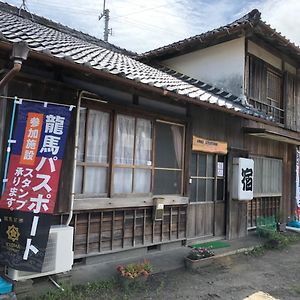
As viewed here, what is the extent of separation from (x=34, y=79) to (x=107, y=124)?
176cm

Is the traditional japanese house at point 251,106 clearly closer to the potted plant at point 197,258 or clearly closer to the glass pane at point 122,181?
the potted plant at point 197,258

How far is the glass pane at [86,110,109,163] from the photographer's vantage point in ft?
21.4

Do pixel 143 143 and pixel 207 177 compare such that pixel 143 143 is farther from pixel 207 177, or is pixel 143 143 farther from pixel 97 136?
pixel 207 177

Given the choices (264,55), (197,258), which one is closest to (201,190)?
(197,258)

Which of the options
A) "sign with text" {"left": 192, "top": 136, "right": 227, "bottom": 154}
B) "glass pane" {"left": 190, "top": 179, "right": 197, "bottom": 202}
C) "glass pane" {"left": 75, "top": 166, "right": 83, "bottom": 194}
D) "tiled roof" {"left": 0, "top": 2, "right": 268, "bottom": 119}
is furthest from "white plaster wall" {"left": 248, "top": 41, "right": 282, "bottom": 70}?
"glass pane" {"left": 75, "top": 166, "right": 83, "bottom": 194}

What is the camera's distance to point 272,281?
7039 mm

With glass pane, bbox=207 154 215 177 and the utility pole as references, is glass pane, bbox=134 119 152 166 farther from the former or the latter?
the utility pole

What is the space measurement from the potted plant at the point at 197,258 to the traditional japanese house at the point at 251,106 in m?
1.05

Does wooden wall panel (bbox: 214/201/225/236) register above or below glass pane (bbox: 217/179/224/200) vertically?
A: below

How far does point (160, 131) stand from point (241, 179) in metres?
3.49

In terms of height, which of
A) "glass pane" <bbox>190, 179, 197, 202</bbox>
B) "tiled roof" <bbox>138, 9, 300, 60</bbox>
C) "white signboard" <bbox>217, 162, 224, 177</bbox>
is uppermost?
"tiled roof" <bbox>138, 9, 300, 60</bbox>

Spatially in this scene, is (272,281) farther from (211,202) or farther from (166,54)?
(166,54)

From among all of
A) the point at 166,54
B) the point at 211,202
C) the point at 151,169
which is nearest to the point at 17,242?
the point at 151,169

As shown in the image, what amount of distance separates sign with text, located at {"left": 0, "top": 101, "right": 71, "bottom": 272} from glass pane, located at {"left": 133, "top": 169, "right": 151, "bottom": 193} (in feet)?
8.73
